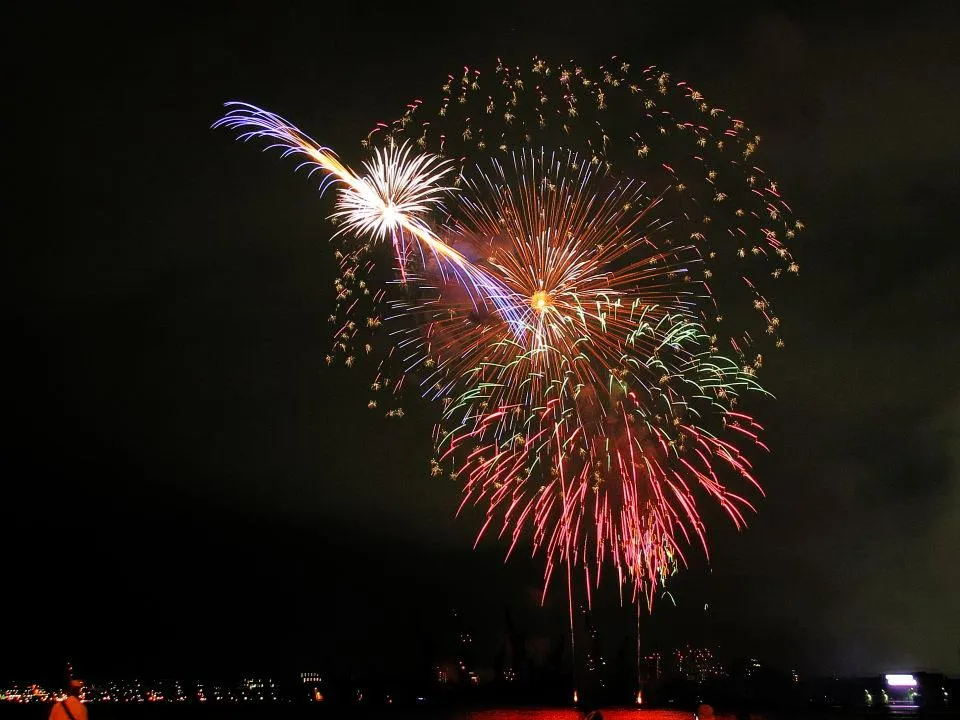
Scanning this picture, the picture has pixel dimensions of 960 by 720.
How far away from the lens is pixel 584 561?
2822cm

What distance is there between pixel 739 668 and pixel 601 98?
450 ft

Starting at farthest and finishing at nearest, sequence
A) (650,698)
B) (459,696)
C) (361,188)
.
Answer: (459,696), (650,698), (361,188)

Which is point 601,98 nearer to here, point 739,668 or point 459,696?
point 459,696
